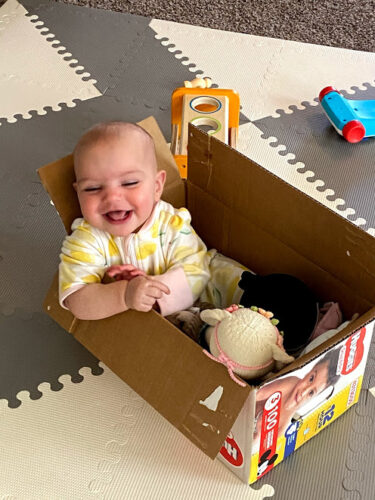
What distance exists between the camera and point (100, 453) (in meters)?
1.10

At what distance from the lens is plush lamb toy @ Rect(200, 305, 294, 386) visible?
966 mm

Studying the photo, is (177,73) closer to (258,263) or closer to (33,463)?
(258,263)

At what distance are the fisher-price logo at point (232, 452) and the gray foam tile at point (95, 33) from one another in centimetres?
110

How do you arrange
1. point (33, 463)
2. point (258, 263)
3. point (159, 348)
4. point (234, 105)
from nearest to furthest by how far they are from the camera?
point (159, 348)
point (33, 463)
point (258, 263)
point (234, 105)

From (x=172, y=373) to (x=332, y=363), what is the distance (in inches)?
9.0

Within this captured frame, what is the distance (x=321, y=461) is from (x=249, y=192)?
0.45m

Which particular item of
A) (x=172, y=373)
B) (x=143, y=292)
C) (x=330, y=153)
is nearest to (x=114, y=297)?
(x=143, y=292)

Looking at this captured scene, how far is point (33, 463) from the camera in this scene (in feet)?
3.59

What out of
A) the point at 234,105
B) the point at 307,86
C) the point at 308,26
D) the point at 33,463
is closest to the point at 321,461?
the point at 33,463

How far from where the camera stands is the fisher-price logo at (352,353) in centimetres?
98

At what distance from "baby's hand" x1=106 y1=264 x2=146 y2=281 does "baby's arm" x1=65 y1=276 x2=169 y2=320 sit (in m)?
0.04

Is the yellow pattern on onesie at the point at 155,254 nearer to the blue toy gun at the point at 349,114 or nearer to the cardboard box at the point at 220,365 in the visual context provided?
the cardboard box at the point at 220,365

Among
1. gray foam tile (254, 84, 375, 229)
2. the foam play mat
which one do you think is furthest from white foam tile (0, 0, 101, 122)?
gray foam tile (254, 84, 375, 229)

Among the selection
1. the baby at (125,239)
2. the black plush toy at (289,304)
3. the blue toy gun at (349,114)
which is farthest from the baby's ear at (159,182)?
the blue toy gun at (349,114)
